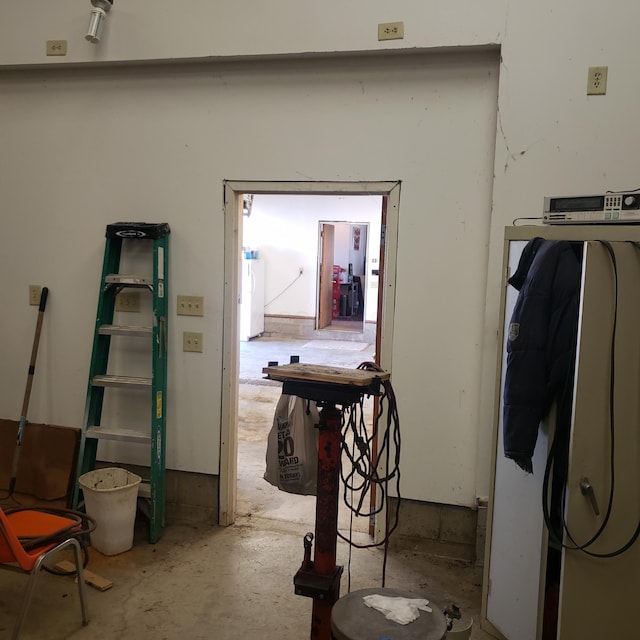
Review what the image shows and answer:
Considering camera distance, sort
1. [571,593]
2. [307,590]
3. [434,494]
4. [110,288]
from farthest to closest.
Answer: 1. [110,288]
2. [434,494]
3. [571,593]
4. [307,590]

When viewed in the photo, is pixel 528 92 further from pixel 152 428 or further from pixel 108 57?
pixel 152 428

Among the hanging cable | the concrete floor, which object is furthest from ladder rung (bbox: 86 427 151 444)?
the hanging cable

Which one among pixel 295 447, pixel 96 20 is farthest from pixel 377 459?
pixel 96 20

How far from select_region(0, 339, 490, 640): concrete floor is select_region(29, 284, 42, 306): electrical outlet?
1.46m

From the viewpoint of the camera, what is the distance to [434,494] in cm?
289

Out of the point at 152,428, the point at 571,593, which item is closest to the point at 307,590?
the point at 571,593

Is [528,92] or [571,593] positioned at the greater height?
[528,92]

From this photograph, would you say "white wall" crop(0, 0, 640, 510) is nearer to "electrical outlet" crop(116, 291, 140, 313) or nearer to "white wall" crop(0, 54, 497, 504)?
"white wall" crop(0, 54, 497, 504)

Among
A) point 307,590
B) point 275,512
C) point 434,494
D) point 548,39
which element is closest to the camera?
point 307,590

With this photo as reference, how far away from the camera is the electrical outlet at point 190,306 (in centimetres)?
312

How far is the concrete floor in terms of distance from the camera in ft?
7.47

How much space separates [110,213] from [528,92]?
2334mm

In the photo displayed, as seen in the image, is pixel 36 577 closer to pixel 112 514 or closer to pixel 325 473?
pixel 112 514

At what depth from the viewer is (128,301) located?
3225 mm
